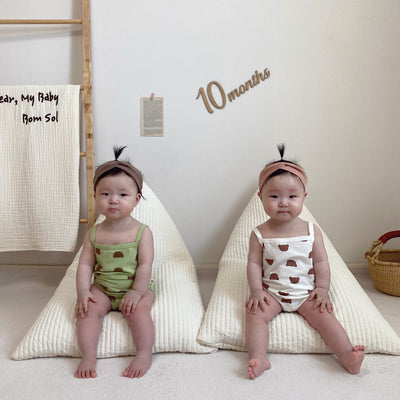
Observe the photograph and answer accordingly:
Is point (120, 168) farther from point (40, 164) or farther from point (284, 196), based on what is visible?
point (40, 164)

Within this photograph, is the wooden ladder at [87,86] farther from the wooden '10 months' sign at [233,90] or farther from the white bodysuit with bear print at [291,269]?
the white bodysuit with bear print at [291,269]

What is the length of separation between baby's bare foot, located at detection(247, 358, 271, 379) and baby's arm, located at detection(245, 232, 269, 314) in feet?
0.54

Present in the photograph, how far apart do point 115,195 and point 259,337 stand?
0.65 metres

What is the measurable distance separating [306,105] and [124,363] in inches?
56.8

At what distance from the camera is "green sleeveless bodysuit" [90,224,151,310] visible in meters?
1.43

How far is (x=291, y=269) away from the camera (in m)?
1.41

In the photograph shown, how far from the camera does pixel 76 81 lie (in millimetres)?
2057

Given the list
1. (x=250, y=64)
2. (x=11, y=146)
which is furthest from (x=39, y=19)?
(x=250, y=64)

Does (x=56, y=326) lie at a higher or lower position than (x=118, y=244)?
lower

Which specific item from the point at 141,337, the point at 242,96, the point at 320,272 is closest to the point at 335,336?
the point at 320,272

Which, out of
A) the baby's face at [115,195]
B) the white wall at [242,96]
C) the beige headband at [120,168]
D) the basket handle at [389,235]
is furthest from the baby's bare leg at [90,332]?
the basket handle at [389,235]

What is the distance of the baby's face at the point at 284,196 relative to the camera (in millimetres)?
1379

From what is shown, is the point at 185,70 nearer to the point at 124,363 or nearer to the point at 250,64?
the point at 250,64

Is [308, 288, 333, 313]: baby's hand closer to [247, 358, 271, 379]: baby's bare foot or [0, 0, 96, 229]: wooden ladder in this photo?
[247, 358, 271, 379]: baby's bare foot
